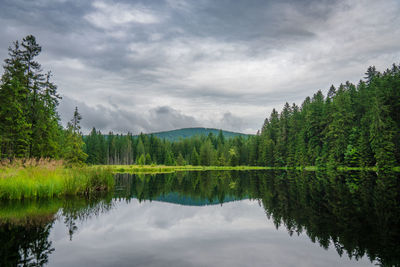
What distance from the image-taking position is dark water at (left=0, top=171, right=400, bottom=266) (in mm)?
6750

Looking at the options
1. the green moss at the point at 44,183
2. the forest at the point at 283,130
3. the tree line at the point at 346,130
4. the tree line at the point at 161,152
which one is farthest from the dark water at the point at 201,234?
the tree line at the point at 161,152

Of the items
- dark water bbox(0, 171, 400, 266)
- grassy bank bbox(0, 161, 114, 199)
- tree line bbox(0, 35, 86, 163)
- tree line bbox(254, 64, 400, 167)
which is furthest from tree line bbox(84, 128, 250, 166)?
dark water bbox(0, 171, 400, 266)

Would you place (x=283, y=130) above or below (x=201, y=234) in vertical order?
above

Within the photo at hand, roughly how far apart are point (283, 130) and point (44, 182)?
255ft

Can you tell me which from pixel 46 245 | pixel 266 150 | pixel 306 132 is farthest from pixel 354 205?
pixel 266 150

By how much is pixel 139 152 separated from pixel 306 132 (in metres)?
77.0

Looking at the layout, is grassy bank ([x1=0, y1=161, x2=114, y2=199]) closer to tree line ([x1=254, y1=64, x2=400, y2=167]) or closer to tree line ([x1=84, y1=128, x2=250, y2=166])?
tree line ([x1=254, y1=64, x2=400, y2=167])

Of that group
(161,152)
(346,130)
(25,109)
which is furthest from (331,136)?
(161,152)

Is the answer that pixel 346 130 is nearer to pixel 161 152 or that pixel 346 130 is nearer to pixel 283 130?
pixel 283 130

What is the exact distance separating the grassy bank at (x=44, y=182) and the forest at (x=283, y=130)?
276 inches

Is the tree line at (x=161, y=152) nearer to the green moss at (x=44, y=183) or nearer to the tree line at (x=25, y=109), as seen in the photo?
the tree line at (x=25, y=109)

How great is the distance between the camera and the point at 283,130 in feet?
279

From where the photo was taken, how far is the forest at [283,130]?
30.3 metres

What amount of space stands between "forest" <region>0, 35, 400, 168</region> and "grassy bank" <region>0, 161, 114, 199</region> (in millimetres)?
7019
